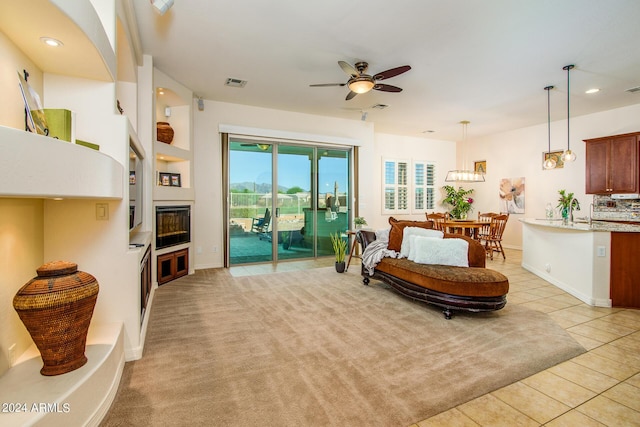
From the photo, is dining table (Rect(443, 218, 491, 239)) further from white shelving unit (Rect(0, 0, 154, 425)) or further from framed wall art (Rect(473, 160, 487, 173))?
white shelving unit (Rect(0, 0, 154, 425))

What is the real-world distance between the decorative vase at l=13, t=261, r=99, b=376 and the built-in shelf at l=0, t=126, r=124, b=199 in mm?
484

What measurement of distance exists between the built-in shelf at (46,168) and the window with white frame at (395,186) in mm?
7147

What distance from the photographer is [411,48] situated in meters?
3.65

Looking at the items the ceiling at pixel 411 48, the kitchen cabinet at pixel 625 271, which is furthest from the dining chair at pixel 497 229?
the kitchen cabinet at pixel 625 271

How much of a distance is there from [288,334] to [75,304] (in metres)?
1.69

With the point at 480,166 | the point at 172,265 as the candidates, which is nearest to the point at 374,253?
the point at 172,265

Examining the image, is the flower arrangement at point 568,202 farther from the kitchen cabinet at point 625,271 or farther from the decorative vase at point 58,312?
the decorative vase at point 58,312

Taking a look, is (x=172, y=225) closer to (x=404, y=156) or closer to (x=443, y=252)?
(x=443, y=252)

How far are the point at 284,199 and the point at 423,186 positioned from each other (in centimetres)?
459

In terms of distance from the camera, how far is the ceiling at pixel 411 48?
2934mm

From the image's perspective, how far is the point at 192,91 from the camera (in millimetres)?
5078

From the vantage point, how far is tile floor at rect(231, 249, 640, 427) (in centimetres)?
174

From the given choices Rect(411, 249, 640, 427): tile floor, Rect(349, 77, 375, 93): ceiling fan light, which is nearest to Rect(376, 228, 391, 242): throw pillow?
Rect(349, 77, 375, 93): ceiling fan light

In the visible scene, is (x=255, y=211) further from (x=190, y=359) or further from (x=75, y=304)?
(x=75, y=304)
